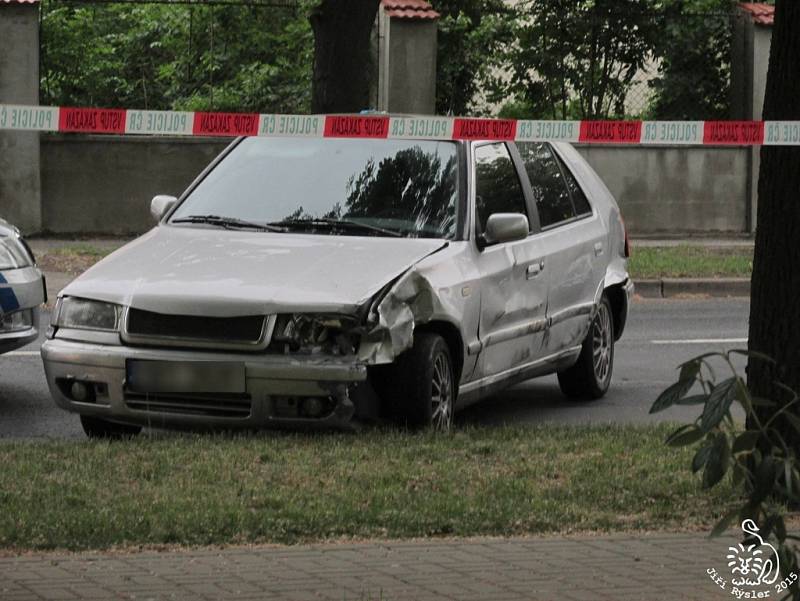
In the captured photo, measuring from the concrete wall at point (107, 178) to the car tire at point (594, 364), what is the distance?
10.4 meters

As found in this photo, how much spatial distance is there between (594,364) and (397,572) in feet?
16.2

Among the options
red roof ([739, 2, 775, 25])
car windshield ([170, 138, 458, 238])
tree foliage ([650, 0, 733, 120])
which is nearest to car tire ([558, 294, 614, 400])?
car windshield ([170, 138, 458, 238])

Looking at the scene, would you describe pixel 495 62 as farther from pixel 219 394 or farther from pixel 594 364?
pixel 219 394

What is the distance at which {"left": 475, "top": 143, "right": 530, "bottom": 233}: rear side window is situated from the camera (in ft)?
30.0

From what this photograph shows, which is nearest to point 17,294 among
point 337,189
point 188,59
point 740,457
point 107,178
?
point 337,189

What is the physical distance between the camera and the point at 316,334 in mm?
7742

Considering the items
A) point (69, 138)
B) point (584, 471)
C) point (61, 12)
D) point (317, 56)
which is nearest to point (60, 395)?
point (584, 471)

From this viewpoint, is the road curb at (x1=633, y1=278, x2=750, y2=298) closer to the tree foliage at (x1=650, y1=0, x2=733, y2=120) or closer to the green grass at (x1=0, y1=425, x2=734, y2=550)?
the tree foliage at (x1=650, y1=0, x2=733, y2=120)

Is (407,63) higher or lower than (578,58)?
lower

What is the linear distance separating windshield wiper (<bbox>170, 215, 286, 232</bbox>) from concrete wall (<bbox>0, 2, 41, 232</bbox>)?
1084cm

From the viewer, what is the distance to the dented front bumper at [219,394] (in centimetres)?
765

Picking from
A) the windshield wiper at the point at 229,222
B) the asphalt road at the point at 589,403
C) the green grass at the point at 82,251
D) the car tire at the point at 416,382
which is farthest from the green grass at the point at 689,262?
the car tire at the point at 416,382

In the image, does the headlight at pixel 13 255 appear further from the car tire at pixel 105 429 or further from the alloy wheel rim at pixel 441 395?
the alloy wheel rim at pixel 441 395

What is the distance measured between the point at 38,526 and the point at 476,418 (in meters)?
3.89
